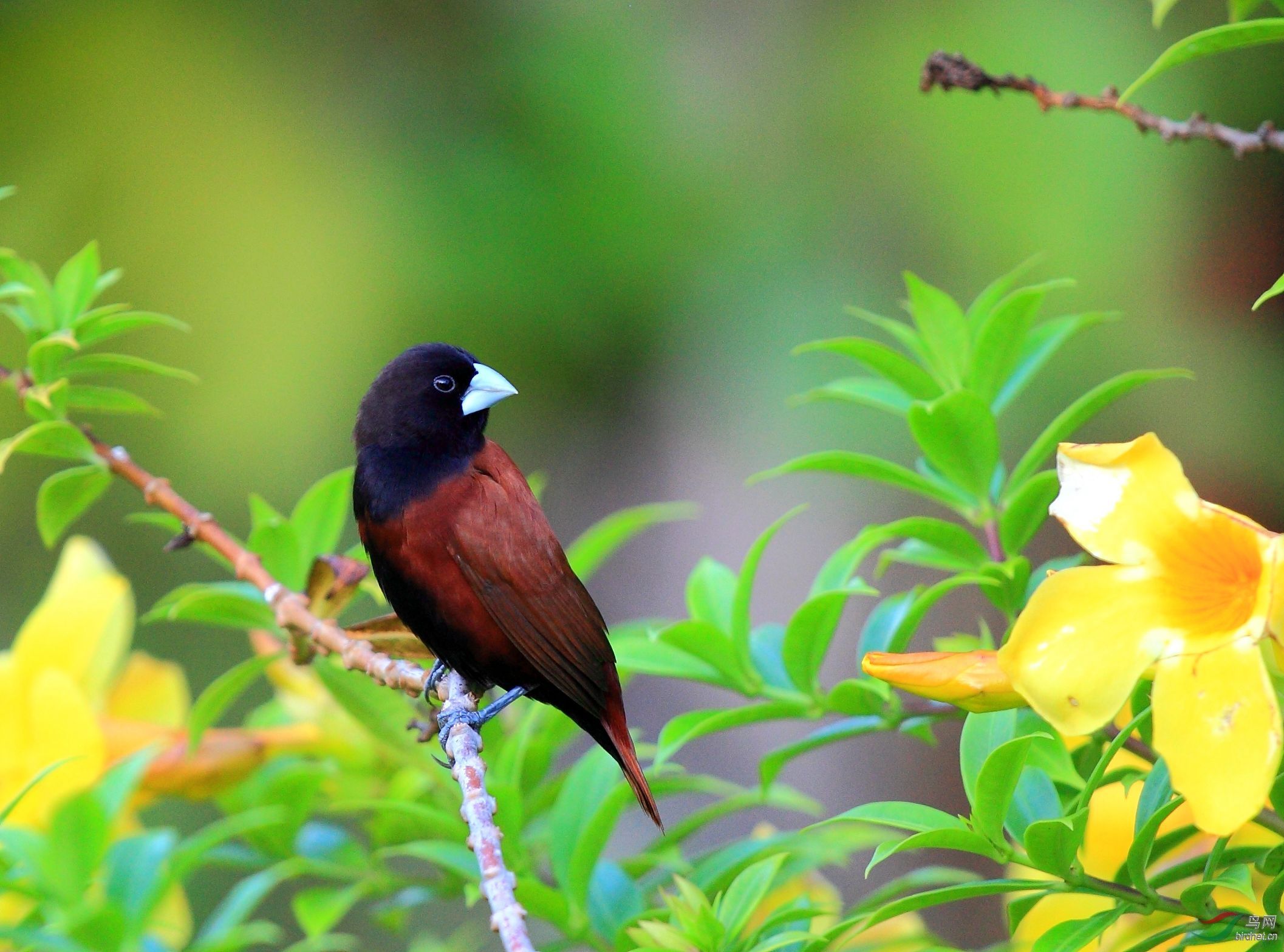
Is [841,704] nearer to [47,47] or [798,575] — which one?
[798,575]

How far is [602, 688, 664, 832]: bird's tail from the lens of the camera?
1353 millimetres

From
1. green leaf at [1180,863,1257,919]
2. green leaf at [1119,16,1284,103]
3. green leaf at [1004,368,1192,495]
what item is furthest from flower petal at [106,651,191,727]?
green leaf at [1119,16,1284,103]

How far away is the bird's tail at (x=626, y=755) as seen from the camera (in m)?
1.35

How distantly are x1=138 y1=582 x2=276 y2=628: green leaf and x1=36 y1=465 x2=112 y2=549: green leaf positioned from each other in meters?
0.15

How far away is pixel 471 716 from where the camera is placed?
1533 mm

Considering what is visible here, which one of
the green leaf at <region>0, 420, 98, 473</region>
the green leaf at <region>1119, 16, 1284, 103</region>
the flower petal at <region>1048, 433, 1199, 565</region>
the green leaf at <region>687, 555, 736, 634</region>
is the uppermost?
the green leaf at <region>1119, 16, 1284, 103</region>

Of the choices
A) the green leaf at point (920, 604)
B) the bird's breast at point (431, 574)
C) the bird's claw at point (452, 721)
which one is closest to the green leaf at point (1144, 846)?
the green leaf at point (920, 604)

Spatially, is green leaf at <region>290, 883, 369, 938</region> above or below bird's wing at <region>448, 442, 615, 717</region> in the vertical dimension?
below

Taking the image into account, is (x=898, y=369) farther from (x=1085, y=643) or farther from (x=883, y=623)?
(x=1085, y=643)

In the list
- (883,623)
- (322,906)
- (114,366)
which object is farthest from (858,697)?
(114,366)

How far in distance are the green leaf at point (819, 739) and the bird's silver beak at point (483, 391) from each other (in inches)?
27.0

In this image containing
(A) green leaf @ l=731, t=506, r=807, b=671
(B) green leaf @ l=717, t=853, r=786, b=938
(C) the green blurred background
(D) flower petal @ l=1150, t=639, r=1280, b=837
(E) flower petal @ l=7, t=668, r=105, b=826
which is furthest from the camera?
(C) the green blurred background

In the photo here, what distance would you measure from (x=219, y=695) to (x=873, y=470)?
79cm

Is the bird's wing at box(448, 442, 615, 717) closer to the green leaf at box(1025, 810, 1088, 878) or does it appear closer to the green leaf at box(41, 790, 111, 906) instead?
the green leaf at box(41, 790, 111, 906)
